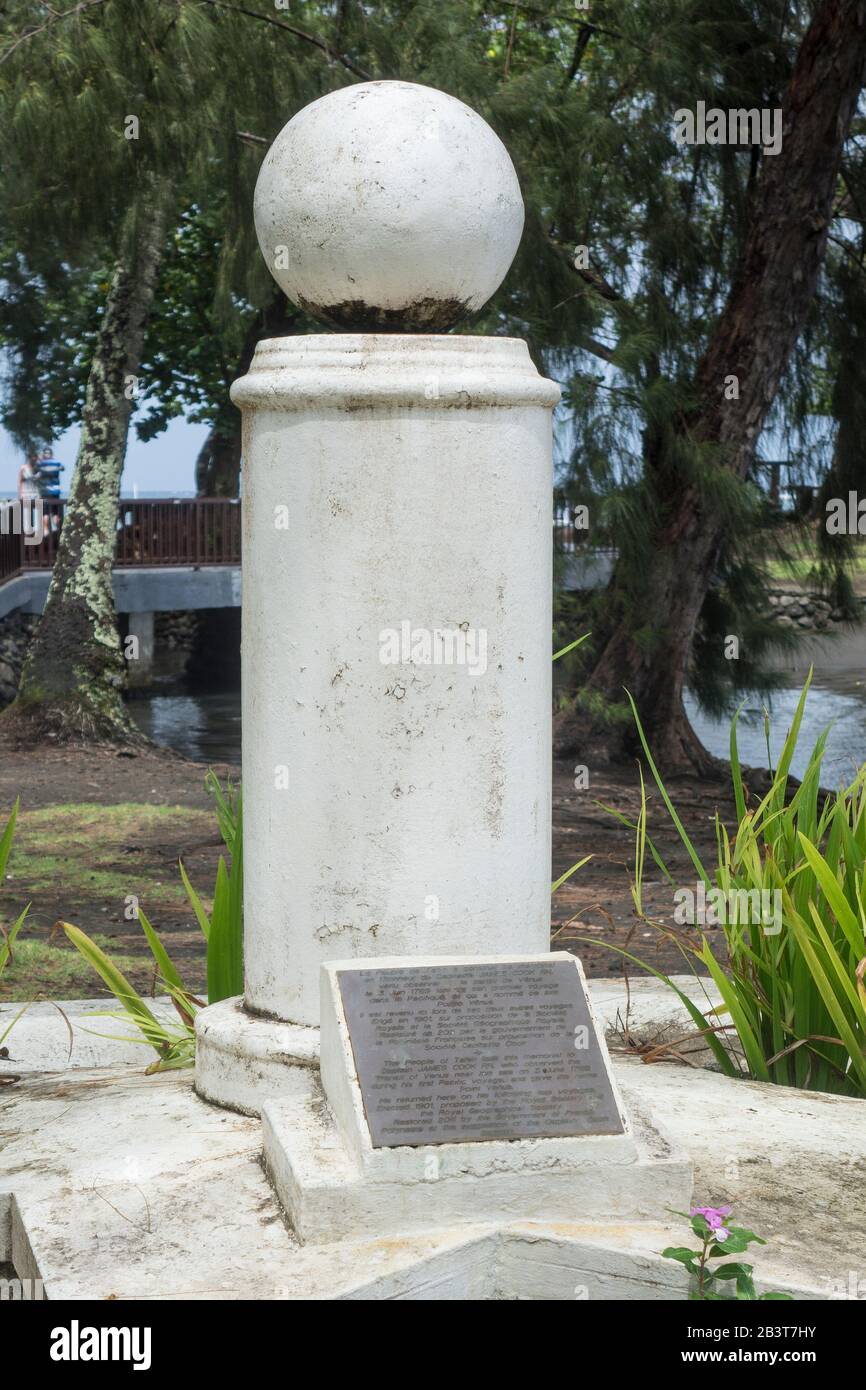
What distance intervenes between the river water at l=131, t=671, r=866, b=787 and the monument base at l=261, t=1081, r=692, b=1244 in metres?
8.46

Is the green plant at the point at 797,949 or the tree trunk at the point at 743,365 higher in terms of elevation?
the tree trunk at the point at 743,365

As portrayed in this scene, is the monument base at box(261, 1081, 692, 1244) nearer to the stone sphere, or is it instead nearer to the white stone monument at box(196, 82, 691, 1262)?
the white stone monument at box(196, 82, 691, 1262)

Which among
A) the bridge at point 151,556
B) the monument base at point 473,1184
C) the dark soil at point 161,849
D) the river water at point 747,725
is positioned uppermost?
the bridge at point 151,556

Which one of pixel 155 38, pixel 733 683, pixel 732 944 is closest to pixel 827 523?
pixel 733 683

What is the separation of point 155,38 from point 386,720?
6.38 meters

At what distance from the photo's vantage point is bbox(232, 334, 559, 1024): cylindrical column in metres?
3.36

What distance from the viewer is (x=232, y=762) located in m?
14.2

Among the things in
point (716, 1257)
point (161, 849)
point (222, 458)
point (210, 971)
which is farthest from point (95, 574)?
point (222, 458)

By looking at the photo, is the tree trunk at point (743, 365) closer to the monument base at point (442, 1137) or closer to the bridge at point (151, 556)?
the monument base at point (442, 1137)

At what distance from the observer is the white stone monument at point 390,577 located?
3.37 m

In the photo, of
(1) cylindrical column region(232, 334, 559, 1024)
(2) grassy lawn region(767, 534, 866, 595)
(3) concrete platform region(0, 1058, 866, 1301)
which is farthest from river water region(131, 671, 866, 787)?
(3) concrete platform region(0, 1058, 866, 1301)

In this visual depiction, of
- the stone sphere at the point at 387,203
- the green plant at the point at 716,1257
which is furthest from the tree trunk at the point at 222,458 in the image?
the green plant at the point at 716,1257

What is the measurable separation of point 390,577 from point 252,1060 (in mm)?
1111

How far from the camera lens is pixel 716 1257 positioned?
9.05ft
